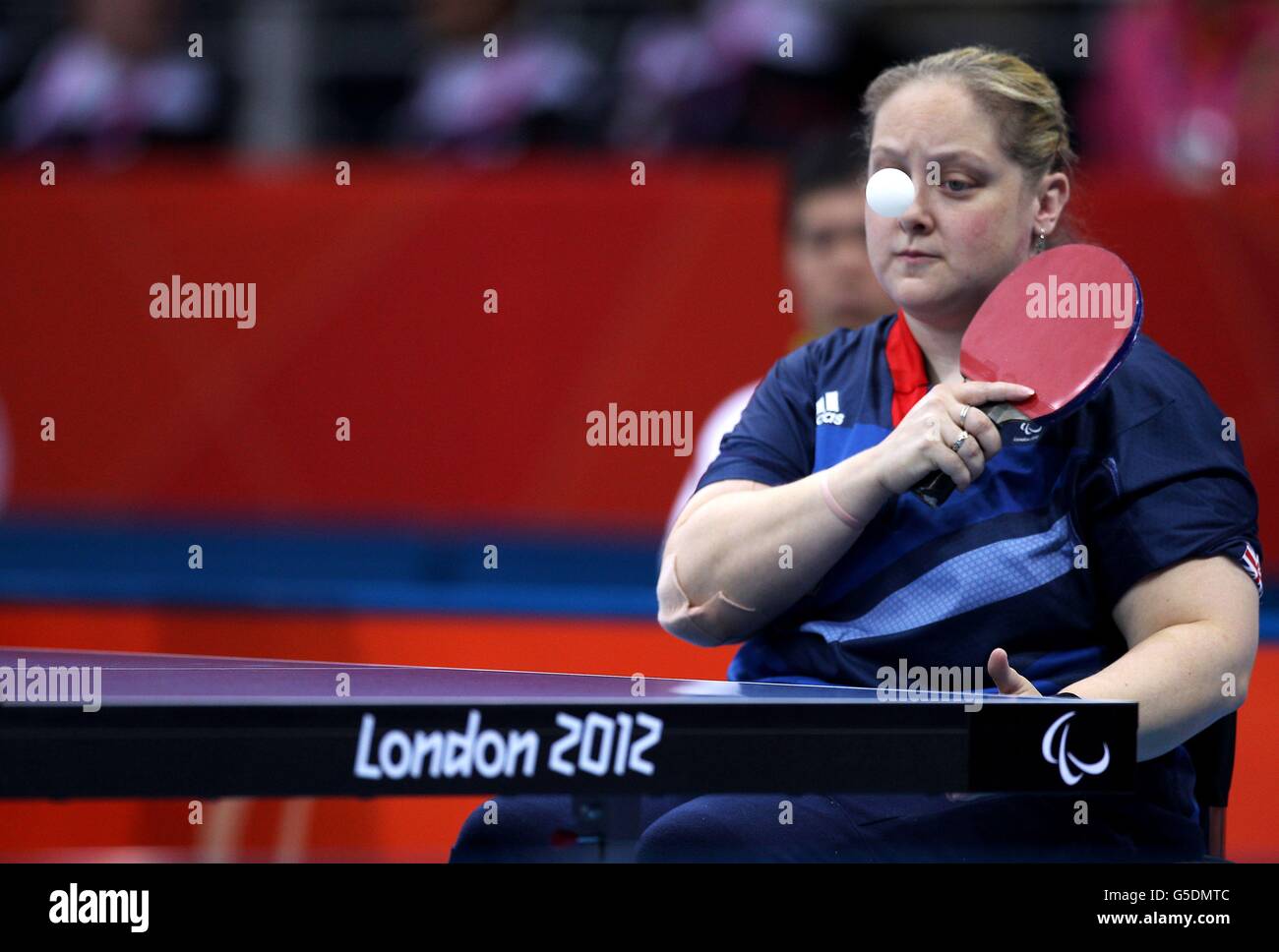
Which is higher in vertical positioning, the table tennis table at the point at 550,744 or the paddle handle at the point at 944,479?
the paddle handle at the point at 944,479

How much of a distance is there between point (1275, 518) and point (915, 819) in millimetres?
2926

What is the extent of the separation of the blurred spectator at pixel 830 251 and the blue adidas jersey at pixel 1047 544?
1194mm

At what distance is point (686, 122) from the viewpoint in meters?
5.84

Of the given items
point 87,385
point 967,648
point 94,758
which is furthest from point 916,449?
point 87,385

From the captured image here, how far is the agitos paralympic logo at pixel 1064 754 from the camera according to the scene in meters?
1.74

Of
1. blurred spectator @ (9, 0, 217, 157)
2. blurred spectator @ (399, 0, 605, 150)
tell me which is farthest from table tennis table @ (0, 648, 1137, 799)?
blurred spectator @ (9, 0, 217, 157)

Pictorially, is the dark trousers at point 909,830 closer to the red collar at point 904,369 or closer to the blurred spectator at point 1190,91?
the red collar at point 904,369

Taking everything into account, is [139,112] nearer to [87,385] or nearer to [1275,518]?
[87,385]

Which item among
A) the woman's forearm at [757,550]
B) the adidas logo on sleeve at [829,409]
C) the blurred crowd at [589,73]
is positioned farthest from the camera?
the blurred crowd at [589,73]

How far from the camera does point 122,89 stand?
607 cm

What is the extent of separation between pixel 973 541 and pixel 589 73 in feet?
13.5

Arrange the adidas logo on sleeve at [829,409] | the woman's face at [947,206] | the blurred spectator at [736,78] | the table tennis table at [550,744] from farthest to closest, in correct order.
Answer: the blurred spectator at [736,78]
the adidas logo on sleeve at [829,409]
the woman's face at [947,206]
the table tennis table at [550,744]

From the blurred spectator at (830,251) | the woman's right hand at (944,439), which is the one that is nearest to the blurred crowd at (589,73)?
the blurred spectator at (830,251)

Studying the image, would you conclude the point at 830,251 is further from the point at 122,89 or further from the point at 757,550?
the point at 122,89
